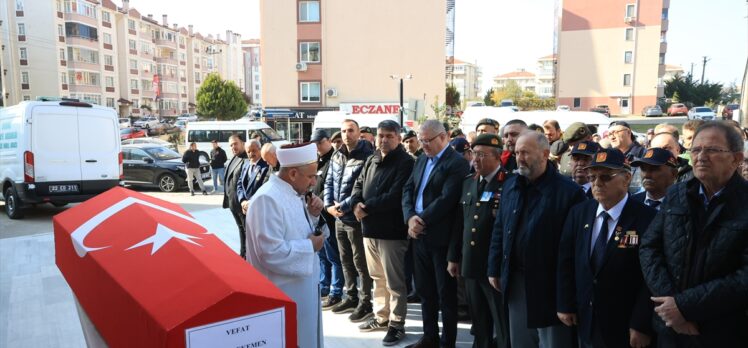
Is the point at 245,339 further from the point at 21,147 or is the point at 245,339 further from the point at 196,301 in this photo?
the point at 21,147

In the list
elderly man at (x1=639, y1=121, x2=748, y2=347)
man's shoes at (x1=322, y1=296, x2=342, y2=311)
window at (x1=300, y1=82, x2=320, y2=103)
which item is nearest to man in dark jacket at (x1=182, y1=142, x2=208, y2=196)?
man's shoes at (x1=322, y1=296, x2=342, y2=311)

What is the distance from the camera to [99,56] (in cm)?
5938

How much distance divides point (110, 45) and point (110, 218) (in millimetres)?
67979

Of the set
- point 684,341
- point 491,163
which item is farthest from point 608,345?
point 491,163

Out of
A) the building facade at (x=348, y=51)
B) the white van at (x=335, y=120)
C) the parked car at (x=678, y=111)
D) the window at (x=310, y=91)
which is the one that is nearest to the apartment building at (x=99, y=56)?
the building facade at (x=348, y=51)

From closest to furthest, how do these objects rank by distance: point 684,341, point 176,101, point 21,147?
point 684,341 → point 21,147 → point 176,101

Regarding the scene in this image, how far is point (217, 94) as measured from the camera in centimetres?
4081

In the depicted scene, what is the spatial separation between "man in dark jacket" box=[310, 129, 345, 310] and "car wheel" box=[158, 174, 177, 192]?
35.5 feet

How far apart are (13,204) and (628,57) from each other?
182 ft

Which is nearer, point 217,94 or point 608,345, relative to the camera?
point 608,345

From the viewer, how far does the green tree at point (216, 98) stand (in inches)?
1604

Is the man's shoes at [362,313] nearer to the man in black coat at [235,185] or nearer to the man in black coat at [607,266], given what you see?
the man in black coat at [235,185]

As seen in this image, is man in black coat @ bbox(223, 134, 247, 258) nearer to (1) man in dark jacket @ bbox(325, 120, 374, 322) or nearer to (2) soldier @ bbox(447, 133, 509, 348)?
(1) man in dark jacket @ bbox(325, 120, 374, 322)

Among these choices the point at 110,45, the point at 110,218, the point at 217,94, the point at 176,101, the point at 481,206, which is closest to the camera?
the point at 110,218
